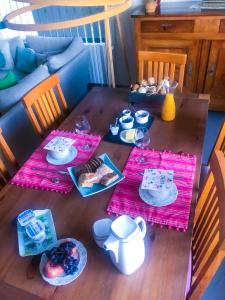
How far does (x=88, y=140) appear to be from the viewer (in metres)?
1.35

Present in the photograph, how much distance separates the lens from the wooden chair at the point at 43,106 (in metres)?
1.47

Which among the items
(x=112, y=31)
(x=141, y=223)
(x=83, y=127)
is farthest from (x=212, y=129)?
(x=141, y=223)

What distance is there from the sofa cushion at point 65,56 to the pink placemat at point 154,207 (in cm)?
171

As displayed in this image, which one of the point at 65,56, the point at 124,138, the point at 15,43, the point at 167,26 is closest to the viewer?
the point at 124,138

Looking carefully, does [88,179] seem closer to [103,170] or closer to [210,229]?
[103,170]

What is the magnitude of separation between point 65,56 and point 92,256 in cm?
234

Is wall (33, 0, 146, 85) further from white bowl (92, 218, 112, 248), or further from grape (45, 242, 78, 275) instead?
grape (45, 242, 78, 275)

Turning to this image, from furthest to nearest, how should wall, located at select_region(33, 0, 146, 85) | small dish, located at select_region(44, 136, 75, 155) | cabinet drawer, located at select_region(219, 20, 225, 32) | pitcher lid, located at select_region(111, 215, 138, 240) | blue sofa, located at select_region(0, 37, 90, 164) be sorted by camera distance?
1. wall, located at select_region(33, 0, 146, 85)
2. cabinet drawer, located at select_region(219, 20, 225, 32)
3. blue sofa, located at select_region(0, 37, 90, 164)
4. small dish, located at select_region(44, 136, 75, 155)
5. pitcher lid, located at select_region(111, 215, 138, 240)

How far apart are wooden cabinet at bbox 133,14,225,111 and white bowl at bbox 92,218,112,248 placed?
2159mm

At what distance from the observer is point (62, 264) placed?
0.77 meters

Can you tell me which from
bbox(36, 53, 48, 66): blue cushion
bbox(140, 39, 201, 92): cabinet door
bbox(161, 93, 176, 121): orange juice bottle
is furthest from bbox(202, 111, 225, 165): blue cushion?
bbox(36, 53, 48, 66): blue cushion

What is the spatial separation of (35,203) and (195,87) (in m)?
2.24

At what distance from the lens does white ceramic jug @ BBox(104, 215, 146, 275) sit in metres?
0.70

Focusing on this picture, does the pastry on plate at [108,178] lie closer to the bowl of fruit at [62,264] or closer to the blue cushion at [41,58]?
the bowl of fruit at [62,264]
